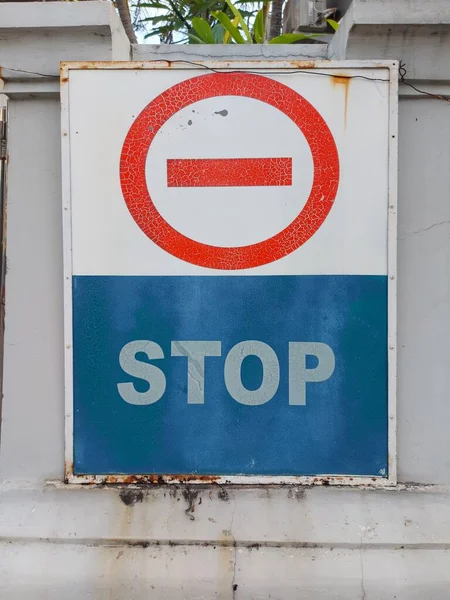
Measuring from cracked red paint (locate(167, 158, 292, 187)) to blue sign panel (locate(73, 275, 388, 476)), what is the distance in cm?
32

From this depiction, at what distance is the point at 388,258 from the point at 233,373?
65cm

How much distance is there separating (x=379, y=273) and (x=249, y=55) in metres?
0.95

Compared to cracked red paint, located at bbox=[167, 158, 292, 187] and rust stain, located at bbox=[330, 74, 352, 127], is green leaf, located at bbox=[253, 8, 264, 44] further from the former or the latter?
cracked red paint, located at bbox=[167, 158, 292, 187]

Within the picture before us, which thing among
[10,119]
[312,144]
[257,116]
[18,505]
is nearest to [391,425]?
[312,144]

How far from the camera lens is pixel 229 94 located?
6.57 feet

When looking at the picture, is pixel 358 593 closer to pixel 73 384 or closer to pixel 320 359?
pixel 320 359

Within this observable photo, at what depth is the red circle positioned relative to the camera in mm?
1997

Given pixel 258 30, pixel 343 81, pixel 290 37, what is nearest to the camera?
pixel 343 81

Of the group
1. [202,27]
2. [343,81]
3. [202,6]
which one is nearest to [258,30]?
[202,6]

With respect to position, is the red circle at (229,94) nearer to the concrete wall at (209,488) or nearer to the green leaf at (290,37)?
the concrete wall at (209,488)

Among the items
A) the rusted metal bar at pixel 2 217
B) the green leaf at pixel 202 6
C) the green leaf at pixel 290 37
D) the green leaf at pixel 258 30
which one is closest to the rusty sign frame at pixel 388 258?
the rusted metal bar at pixel 2 217

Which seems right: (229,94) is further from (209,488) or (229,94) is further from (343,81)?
(209,488)

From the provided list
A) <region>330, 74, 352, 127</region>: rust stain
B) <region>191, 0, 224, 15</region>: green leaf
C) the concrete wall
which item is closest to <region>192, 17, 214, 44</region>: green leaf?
the concrete wall

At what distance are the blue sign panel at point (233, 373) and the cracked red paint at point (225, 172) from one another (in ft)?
1.05
